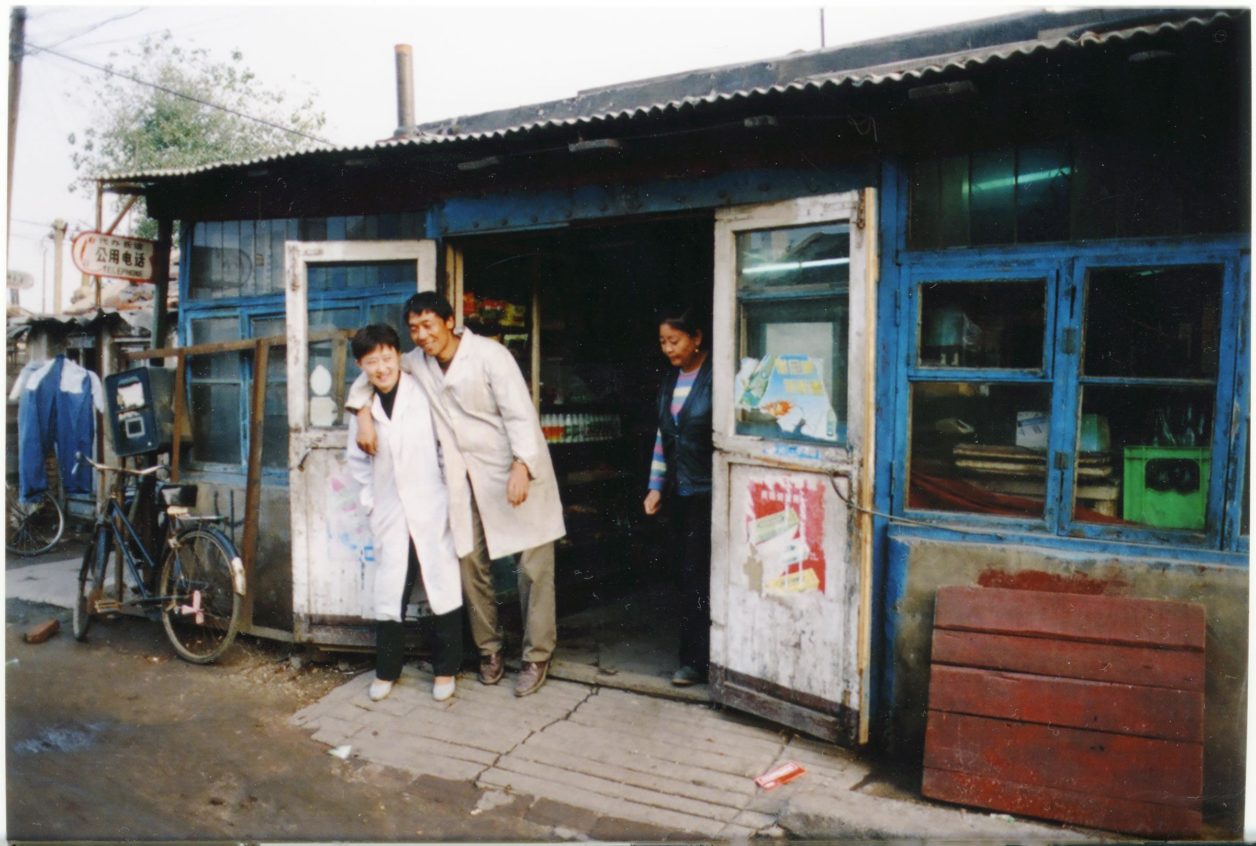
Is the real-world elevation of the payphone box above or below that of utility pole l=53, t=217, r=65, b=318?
below

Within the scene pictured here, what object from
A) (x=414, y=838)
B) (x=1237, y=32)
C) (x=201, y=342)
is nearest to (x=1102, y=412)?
(x=1237, y=32)

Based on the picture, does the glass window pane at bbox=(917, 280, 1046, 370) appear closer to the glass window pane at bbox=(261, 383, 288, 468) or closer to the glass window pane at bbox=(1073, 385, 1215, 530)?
the glass window pane at bbox=(1073, 385, 1215, 530)

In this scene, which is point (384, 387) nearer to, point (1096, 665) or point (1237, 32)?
point (1096, 665)

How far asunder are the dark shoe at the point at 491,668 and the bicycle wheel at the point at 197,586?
1717 mm

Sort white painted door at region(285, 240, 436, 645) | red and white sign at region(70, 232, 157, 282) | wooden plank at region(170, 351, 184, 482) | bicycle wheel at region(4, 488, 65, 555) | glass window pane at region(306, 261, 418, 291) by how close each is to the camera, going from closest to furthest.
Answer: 1. white painted door at region(285, 240, 436, 645)
2. glass window pane at region(306, 261, 418, 291)
3. wooden plank at region(170, 351, 184, 482)
4. red and white sign at region(70, 232, 157, 282)
5. bicycle wheel at region(4, 488, 65, 555)

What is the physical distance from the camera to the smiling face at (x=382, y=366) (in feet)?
15.1

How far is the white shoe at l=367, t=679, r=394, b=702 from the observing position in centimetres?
480

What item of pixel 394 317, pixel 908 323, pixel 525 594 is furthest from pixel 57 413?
pixel 908 323

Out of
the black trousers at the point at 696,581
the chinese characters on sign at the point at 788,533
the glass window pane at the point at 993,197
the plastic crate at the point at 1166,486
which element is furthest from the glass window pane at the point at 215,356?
the plastic crate at the point at 1166,486

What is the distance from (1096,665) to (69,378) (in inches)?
359

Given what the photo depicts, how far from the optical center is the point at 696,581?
4840 mm

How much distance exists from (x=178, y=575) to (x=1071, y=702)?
5.34m

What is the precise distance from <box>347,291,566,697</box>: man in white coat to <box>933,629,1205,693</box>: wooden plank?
2207 millimetres

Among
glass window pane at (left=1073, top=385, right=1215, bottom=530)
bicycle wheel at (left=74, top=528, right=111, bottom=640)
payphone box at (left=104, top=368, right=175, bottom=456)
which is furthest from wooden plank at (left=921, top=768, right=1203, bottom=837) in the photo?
bicycle wheel at (left=74, top=528, right=111, bottom=640)
